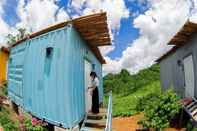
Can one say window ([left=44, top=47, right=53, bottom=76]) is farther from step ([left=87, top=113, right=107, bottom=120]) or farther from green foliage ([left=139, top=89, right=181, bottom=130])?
green foliage ([left=139, top=89, right=181, bottom=130])

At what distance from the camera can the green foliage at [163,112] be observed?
14109 millimetres

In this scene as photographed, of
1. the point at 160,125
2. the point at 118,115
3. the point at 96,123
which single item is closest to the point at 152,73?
the point at 118,115

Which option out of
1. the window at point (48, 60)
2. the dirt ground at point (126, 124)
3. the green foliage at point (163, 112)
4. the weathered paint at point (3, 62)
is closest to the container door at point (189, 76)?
the green foliage at point (163, 112)

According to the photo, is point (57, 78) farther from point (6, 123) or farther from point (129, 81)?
point (129, 81)

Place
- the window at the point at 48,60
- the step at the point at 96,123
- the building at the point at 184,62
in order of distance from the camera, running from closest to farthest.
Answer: the window at the point at 48,60 → the step at the point at 96,123 → the building at the point at 184,62

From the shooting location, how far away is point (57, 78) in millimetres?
10602

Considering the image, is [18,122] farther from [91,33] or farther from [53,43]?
[91,33]

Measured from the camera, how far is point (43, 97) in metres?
11.6

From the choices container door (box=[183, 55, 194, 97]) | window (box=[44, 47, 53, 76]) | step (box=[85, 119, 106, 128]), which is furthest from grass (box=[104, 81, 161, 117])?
window (box=[44, 47, 53, 76])

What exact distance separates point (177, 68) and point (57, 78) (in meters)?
9.71

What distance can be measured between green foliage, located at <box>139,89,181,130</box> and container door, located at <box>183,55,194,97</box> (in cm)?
151

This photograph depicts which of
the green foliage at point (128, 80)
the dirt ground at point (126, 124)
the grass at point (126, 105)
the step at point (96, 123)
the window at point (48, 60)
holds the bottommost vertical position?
the dirt ground at point (126, 124)

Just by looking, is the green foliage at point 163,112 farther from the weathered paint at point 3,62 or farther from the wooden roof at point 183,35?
the weathered paint at point 3,62

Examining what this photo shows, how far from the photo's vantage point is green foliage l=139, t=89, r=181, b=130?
14109 millimetres
